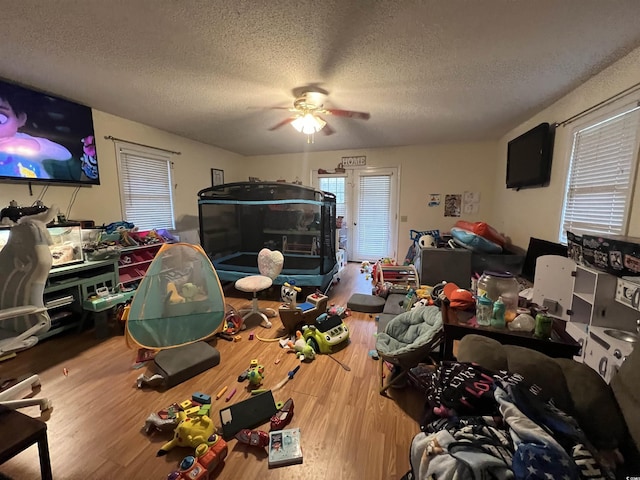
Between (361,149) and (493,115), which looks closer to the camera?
(493,115)

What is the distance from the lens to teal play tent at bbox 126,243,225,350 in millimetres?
2283

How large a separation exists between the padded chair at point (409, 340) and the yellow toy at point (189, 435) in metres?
1.11

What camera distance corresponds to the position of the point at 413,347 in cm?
174

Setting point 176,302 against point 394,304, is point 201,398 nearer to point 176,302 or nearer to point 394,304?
point 176,302

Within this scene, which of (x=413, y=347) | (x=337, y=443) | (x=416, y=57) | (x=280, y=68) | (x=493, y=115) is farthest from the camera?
(x=493, y=115)

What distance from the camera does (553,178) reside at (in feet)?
9.23

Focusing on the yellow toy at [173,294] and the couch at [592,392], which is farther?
the yellow toy at [173,294]

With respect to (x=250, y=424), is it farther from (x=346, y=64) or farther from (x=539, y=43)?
(x=539, y=43)

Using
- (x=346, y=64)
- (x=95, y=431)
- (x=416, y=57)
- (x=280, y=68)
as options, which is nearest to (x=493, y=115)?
(x=416, y=57)

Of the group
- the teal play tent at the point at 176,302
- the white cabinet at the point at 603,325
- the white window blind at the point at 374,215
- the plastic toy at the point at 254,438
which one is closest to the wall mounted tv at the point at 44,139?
the teal play tent at the point at 176,302

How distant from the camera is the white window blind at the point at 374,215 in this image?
5223 millimetres

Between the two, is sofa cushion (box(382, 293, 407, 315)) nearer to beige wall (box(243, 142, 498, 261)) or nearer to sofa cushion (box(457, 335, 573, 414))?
sofa cushion (box(457, 335, 573, 414))

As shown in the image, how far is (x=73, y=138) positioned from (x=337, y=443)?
3792 mm

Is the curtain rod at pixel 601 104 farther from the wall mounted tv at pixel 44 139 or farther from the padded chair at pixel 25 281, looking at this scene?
the wall mounted tv at pixel 44 139
